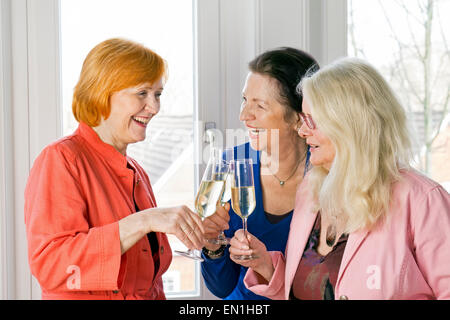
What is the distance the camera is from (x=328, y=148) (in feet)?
5.62

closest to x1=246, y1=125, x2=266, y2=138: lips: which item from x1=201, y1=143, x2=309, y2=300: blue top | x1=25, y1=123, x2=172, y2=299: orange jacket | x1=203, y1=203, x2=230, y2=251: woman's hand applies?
x1=201, y1=143, x2=309, y2=300: blue top

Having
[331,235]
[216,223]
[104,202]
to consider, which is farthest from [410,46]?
[104,202]

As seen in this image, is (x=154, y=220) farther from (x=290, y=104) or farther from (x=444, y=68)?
(x=444, y=68)

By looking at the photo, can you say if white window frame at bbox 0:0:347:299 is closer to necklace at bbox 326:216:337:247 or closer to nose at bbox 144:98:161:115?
nose at bbox 144:98:161:115

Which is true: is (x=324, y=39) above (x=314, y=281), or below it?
above

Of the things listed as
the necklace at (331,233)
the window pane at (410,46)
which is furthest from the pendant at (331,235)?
the window pane at (410,46)

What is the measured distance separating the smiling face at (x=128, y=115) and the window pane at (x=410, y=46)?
4.60ft

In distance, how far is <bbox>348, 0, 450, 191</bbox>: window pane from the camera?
2771mm

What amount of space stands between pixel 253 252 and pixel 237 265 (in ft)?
1.27

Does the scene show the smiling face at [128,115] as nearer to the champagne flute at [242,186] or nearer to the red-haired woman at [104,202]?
the red-haired woman at [104,202]

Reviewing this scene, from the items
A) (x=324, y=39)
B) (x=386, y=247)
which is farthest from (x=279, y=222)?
(x=324, y=39)

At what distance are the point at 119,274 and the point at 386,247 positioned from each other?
847 mm

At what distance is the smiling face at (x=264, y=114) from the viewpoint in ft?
7.00

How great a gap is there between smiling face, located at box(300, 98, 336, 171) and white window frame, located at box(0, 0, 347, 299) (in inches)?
36.4
